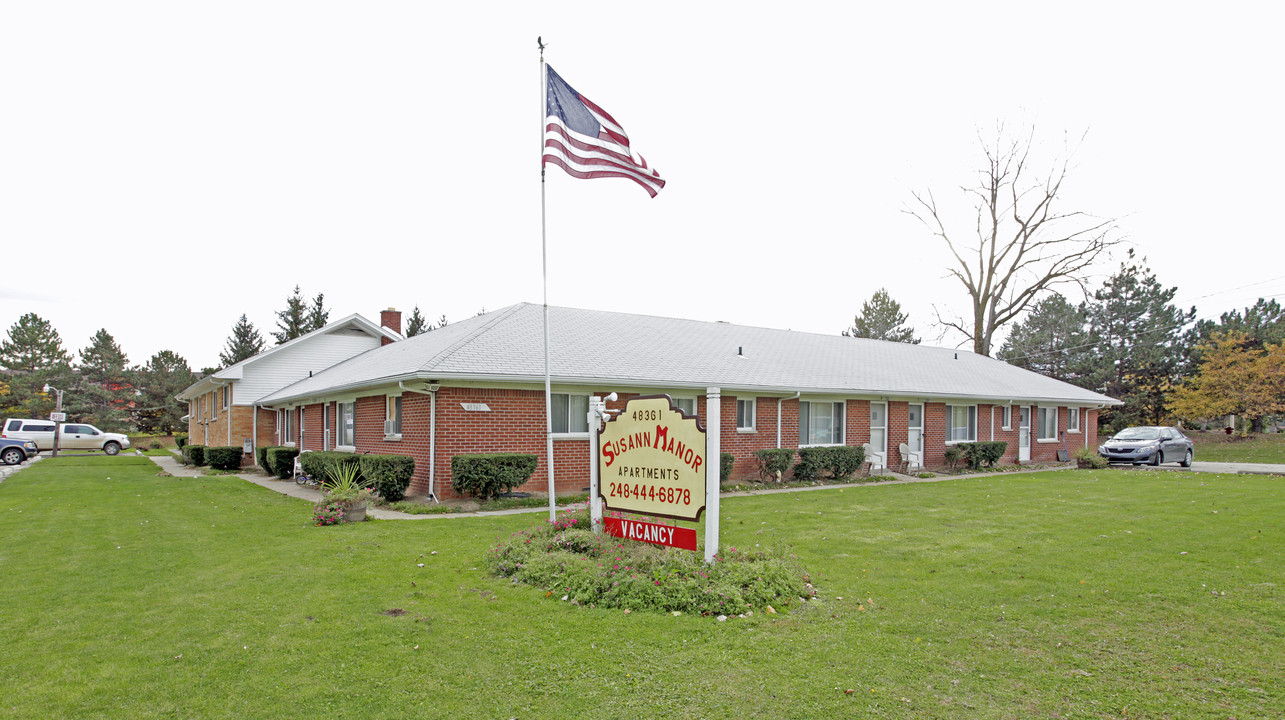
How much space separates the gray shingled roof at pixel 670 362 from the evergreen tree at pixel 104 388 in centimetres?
3773

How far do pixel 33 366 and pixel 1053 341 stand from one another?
73568 mm

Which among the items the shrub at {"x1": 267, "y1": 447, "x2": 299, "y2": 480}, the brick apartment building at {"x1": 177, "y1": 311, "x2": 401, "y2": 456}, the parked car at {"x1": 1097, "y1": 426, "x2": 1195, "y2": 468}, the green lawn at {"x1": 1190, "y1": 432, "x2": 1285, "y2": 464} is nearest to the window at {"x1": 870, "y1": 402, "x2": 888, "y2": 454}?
the parked car at {"x1": 1097, "y1": 426, "x2": 1195, "y2": 468}

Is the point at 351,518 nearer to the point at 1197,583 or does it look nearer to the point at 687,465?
the point at 687,465

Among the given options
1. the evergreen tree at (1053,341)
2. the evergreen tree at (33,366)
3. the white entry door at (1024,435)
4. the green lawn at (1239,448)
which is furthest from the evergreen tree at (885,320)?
the evergreen tree at (33,366)

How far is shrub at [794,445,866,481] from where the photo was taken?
1788 centimetres

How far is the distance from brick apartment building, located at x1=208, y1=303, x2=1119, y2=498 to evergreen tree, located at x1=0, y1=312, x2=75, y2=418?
1201 inches

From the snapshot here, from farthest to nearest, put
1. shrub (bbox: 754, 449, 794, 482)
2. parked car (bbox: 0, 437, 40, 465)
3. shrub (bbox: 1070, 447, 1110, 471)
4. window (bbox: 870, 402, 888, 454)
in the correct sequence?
parked car (bbox: 0, 437, 40, 465), shrub (bbox: 1070, 447, 1110, 471), window (bbox: 870, 402, 888, 454), shrub (bbox: 754, 449, 794, 482)

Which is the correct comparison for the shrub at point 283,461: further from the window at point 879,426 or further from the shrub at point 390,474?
the window at point 879,426

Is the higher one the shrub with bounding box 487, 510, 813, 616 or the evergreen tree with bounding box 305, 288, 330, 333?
the evergreen tree with bounding box 305, 288, 330, 333

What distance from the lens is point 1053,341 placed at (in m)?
45.8

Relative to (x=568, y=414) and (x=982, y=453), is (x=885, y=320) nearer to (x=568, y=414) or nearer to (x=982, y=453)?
(x=982, y=453)

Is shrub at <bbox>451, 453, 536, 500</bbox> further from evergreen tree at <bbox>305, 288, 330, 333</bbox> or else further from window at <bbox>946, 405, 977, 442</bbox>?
evergreen tree at <bbox>305, 288, 330, 333</bbox>

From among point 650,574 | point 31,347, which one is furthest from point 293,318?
point 650,574

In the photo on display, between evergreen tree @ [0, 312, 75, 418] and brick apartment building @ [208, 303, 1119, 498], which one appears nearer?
brick apartment building @ [208, 303, 1119, 498]
